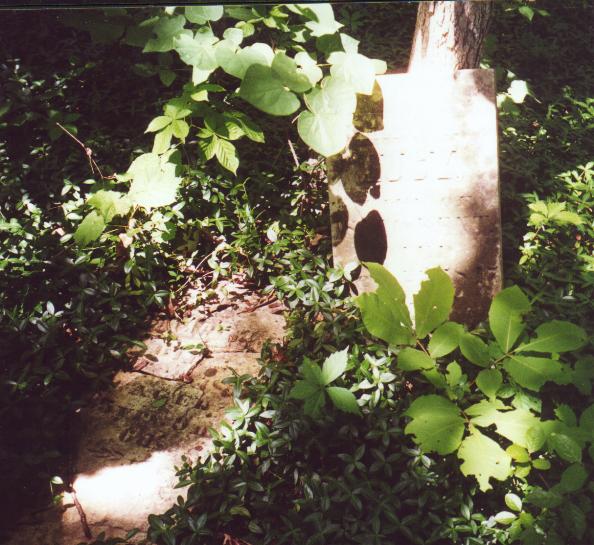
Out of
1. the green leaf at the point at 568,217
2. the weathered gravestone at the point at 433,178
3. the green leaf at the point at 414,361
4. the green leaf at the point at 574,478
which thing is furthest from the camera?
the green leaf at the point at 568,217

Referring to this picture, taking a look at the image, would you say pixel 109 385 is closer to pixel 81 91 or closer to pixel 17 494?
pixel 17 494

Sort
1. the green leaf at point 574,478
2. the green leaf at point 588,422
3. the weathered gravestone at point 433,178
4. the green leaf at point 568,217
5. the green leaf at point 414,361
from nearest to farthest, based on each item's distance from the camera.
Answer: the green leaf at point 574,478 < the green leaf at point 588,422 < the green leaf at point 414,361 < the weathered gravestone at point 433,178 < the green leaf at point 568,217

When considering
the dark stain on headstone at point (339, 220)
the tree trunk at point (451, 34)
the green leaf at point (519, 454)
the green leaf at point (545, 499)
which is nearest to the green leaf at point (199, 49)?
the dark stain on headstone at point (339, 220)

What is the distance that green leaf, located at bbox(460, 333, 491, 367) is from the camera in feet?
6.55

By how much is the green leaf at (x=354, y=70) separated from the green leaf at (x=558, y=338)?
4.44 ft

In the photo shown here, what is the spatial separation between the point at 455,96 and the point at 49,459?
2759 millimetres

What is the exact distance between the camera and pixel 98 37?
220 cm

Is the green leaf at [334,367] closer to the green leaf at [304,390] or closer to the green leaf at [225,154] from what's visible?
the green leaf at [304,390]

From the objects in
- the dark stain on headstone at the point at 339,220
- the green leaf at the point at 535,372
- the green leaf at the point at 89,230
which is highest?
the green leaf at the point at 89,230

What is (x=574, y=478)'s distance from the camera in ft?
5.56

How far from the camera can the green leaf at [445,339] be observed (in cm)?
206

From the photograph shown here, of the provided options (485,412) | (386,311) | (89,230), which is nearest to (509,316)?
(485,412)

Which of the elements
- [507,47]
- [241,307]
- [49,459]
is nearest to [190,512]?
[49,459]

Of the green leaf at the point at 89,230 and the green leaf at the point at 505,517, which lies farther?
the green leaf at the point at 89,230
